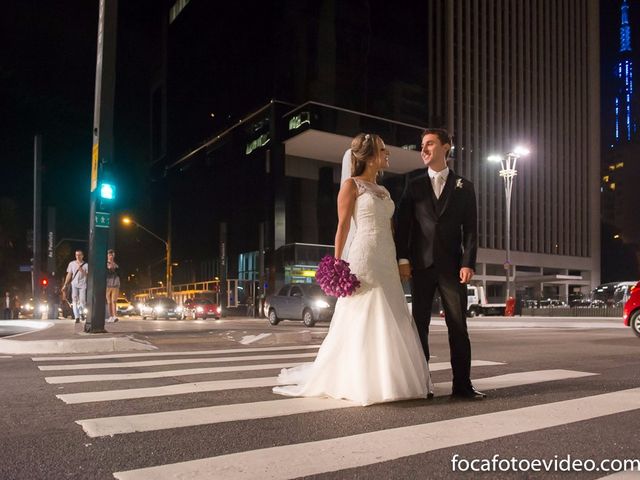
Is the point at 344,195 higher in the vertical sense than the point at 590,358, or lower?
higher

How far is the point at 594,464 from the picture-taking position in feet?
9.65

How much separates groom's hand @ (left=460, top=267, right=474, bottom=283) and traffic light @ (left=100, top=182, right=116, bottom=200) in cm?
795

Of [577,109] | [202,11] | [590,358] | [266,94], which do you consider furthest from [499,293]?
[590,358]

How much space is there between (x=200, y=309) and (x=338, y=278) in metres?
33.0

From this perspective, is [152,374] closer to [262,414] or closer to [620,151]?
[262,414]

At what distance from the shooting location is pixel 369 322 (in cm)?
458

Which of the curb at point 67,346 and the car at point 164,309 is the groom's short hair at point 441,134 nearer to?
the curb at point 67,346

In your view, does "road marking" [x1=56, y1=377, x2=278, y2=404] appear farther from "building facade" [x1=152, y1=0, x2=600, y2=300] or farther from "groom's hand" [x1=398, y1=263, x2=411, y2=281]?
"building facade" [x1=152, y1=0, x2=600, y2=300]

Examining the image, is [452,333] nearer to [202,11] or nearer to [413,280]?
[413,280]

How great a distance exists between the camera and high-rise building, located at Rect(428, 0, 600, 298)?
216 ft

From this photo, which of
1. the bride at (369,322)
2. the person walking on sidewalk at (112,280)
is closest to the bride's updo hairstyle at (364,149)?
the bride at (369,322)

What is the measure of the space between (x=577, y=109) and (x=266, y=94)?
48.2 meters

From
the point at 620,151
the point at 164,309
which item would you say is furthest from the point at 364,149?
the point at 620,151

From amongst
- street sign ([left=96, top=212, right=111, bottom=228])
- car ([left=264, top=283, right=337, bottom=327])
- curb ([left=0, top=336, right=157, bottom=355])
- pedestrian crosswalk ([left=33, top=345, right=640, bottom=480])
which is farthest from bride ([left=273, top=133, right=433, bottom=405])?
car ([left=264, top=283, right=337, bottom=327])
